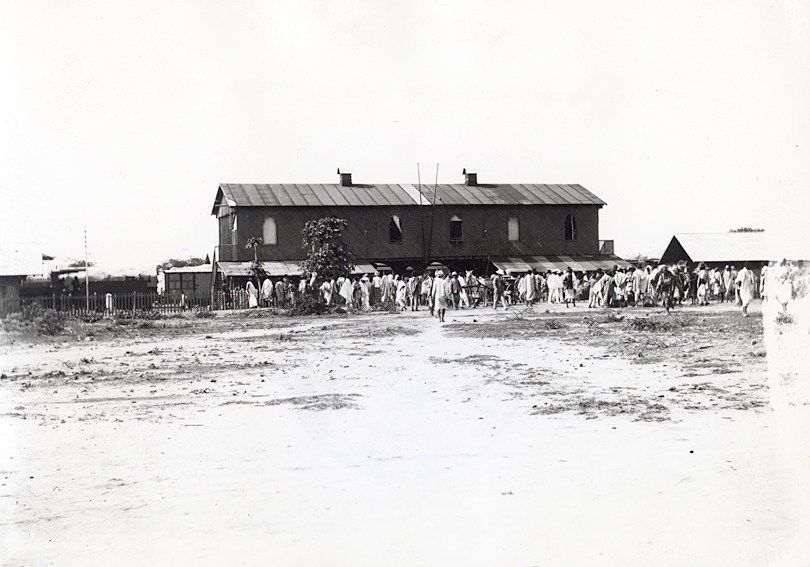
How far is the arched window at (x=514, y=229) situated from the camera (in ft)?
139

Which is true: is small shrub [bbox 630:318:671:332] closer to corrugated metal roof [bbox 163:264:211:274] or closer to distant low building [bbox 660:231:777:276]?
distant low building [bbox 660:231:777:276]

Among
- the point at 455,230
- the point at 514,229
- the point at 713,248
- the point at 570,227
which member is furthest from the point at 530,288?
the point at 713,248

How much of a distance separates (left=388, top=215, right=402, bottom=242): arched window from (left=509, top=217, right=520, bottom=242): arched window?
6.76 m

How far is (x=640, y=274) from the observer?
27.5 meters

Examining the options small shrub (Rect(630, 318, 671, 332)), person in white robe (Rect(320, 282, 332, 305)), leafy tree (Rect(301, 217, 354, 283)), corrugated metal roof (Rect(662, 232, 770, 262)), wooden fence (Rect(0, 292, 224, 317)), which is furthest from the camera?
corrugated metal roof (Rect(662, 232, 770, 262))

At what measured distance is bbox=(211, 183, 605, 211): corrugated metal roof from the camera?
3722cm

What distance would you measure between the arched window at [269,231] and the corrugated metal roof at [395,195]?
2.89 ft

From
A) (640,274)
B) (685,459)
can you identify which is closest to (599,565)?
(685,459)

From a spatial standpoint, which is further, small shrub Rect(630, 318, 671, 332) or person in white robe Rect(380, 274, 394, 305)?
person in white robe Rect(380, 274, 394, 305)

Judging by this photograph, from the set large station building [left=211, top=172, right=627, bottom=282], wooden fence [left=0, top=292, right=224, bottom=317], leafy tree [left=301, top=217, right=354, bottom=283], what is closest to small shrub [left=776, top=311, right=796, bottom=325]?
leafy tree [left=301, top=217, right=354, bottom=283]

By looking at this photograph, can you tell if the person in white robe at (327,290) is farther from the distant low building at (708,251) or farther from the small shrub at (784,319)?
the distant low building at (708,251)

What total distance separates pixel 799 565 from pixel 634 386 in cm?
508

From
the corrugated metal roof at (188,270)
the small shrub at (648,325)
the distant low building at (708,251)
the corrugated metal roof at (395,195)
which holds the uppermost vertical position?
the corrugated metal roof at (395,195)

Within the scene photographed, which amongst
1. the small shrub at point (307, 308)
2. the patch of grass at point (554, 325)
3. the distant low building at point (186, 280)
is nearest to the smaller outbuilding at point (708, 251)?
the patch of grass at point (554, 325)
